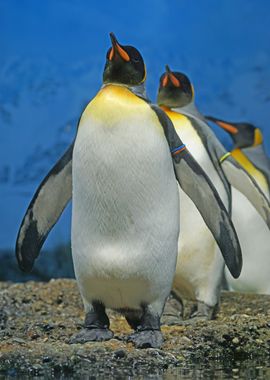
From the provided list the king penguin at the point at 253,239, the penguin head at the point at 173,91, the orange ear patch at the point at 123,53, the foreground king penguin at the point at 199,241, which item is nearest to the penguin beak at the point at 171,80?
the penguin head at the point at 173,91

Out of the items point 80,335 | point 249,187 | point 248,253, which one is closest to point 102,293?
point 80,335

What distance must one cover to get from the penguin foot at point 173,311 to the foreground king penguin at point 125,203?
31.2 inches

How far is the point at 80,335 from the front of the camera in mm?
2971

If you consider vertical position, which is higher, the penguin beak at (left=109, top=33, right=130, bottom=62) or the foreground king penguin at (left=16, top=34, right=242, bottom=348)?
the penguin beak at (left=109, top=33, right=130, bottom=62)

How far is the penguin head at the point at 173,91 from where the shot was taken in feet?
14.7

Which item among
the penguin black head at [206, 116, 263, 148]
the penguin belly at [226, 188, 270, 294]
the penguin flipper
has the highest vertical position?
the penguin black head at [206, 116, 263, 148]

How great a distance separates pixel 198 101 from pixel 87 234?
549 centimetres

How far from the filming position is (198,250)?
405 cm

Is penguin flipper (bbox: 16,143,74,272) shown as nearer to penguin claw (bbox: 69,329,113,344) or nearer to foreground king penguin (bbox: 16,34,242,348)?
foreground king penguin (bbox: 16,34,242,348)

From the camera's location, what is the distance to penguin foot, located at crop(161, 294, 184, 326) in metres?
3.88

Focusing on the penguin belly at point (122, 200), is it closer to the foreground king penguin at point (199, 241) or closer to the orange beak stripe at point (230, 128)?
the foreground king penguin at point (199, 241)

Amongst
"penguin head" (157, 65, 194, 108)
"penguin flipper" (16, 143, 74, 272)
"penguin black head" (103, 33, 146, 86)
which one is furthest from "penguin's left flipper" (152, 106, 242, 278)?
"penguin head" (157, 65, 194, 108)

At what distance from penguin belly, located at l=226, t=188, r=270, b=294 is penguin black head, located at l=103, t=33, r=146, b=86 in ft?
8.69

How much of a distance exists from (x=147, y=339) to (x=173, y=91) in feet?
6.39
